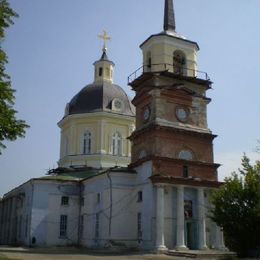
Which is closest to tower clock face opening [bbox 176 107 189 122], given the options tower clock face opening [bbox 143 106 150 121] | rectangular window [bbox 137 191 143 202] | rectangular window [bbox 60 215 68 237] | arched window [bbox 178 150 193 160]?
tower clock face opening [bbox 143 106 150 121]

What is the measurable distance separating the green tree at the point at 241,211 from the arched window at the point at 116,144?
20.3 meters

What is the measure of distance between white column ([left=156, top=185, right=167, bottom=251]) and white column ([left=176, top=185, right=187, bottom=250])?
4.52 ft

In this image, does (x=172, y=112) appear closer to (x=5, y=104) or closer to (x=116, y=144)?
(x=116, y=144)

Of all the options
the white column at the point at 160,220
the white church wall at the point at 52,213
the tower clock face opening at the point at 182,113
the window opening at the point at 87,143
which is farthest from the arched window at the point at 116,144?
the white column at the point at 160,220

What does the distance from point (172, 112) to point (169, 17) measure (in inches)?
388

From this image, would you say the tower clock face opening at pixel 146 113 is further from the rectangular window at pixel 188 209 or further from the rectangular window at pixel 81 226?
the rectangular window at pixel 81 226

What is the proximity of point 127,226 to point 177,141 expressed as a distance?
27.1 feet

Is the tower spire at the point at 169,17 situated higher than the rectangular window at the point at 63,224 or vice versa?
the tower spire at the point at 169,17

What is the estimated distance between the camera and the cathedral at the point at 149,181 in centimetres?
3366

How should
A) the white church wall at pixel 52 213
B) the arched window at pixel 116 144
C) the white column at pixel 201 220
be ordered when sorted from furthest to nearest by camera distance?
the arched window at pixel 116 144
the white church wall at pixel 52 213
the white column at pixel 201 220

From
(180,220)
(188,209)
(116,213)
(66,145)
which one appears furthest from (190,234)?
(66,145)

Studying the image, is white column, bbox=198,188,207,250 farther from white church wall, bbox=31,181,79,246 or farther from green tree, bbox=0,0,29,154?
green tree, bbox=0,0,29,154

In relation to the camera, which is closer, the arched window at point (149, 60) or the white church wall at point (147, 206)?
the white church wall at point (147, 206)

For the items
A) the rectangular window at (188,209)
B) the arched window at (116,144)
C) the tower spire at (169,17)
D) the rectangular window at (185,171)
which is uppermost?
the tower spire at (169,17)
